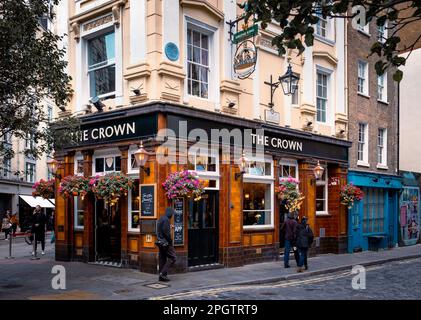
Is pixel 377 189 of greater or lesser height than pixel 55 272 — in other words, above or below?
above

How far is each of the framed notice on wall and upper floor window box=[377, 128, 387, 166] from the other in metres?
13.9

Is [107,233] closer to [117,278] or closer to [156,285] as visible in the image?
[117,278]

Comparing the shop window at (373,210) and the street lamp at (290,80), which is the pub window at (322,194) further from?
the street lamp at (290,80)

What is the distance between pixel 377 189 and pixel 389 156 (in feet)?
6.33

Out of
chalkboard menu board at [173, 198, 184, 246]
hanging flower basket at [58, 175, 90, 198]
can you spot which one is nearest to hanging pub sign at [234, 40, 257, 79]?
chalkboard menu board at [173, 198, 184, 246]

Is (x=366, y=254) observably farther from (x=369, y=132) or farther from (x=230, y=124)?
(x=230, y=124)

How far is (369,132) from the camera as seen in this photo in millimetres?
21984

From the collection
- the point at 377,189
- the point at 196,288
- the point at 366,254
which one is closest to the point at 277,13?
the point at 196,288

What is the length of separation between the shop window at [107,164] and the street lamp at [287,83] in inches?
222

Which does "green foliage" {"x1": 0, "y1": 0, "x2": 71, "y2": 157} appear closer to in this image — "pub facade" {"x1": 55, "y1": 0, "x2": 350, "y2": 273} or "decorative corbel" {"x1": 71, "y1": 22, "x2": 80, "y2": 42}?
"pub facade" {"x1": 55, "y1": 0, "x2": 350, "y2": 273}

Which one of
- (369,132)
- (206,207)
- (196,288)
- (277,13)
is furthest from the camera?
(369,132)

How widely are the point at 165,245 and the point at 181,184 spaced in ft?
5.66

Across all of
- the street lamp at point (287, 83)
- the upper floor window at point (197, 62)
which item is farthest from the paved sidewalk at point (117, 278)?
the street lamp at point (287, 83)

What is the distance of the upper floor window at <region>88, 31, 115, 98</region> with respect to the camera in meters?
14.9
